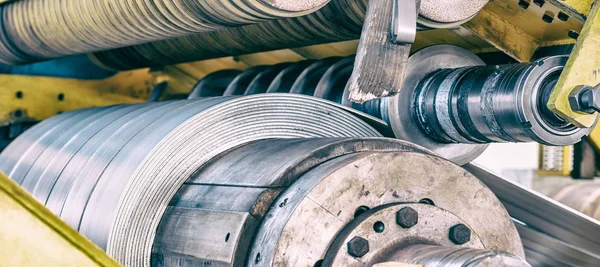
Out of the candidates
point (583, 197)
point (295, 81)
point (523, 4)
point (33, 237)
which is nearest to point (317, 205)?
point (33, 237)

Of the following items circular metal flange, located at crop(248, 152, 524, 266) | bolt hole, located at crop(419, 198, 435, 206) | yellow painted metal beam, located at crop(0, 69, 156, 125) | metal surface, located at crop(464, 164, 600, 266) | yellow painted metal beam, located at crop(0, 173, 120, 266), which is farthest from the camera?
yellow painted metal beam, located at crop(0, 69, 156, 125)

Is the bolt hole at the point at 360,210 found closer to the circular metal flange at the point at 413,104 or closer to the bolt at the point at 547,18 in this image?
the circular metal flange at the point at 413,104

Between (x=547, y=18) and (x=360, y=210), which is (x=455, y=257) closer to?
(x=360, y=210)

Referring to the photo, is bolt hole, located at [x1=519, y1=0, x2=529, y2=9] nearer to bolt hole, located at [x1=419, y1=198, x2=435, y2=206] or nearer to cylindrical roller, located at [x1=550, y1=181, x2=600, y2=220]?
bolt hole, located at [x1=419, y1=198, x2=435, y2=206]

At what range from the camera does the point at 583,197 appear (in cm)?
248

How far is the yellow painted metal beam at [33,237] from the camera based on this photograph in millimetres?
1050

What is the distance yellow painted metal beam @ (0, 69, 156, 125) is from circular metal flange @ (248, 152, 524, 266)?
4.82 feet

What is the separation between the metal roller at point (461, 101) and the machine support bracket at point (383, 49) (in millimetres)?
119

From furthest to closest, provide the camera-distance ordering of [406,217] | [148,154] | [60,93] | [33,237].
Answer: [60,93], [148,154], [406,217], [33,237]

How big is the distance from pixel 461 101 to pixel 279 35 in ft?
1.77

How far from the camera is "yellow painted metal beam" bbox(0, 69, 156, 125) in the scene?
2.61 meters

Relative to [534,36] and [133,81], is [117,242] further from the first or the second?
[133,81]

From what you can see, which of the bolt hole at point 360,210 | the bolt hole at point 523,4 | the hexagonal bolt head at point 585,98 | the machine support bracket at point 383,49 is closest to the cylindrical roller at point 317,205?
the bolt hole at point 360,210

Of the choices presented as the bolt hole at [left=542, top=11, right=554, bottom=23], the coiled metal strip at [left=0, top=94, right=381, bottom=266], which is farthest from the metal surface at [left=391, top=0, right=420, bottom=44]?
the bolt hole at [left=542, top=11, right=554, bottom=23]
